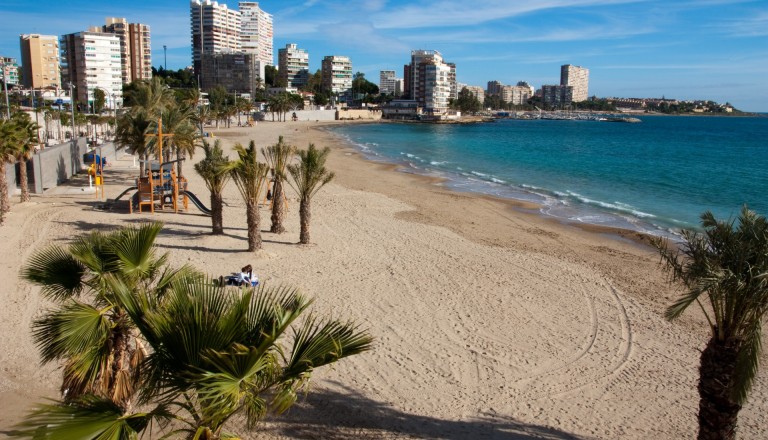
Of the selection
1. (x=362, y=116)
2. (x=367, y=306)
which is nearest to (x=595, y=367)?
(x=367, y=306)

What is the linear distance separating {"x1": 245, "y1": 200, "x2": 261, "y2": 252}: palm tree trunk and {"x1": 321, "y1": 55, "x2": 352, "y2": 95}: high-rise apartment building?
175113mm

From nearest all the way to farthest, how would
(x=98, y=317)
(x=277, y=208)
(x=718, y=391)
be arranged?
(x=98, y=317)
(x=718, y=391)
(x=277, y=208)

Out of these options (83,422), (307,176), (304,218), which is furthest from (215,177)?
(83,422)

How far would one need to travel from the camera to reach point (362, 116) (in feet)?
456

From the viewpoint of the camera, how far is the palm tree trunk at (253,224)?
14727 mm

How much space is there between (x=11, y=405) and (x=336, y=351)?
5.82 meters

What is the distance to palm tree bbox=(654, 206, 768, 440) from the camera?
580 cm

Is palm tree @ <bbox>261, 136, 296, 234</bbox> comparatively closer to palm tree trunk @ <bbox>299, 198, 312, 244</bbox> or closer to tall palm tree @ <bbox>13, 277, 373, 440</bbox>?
palm tree trunk @ <bbox>299, 198, 312, 244</bbox>

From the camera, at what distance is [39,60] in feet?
424

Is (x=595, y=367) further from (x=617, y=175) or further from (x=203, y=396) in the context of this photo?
(x=617, y=175)

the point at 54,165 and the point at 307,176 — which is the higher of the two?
the point at 307,176

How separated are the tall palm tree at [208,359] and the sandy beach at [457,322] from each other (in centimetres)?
315

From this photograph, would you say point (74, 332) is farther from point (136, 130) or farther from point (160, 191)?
point (136, 130)

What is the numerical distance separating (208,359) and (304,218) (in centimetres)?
1216
